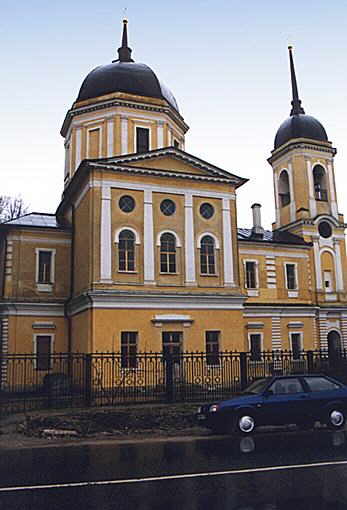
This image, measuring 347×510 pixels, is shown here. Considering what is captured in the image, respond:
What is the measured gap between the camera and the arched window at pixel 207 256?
2447cm

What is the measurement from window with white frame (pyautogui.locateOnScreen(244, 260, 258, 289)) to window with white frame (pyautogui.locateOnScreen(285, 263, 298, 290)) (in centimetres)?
255

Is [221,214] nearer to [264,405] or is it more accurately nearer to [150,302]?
[150,302]

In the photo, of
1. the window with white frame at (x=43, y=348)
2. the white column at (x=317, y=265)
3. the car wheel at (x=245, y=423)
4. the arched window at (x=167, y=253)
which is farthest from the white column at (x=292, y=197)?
the car wheel at (x=245, y=423)

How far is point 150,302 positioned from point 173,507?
16.6 meters

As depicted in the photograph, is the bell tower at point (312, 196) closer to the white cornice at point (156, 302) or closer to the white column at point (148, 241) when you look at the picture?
the white cornice at point (156, 302)

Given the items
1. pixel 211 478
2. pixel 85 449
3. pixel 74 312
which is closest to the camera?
pixel 211 478

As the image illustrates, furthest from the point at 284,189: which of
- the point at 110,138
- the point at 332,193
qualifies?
the point at 110,138

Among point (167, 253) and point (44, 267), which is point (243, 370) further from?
point (44, 267)

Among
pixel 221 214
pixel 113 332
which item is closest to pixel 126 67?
pixel 221 214

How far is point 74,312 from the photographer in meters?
24.9

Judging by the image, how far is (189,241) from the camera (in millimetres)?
24234

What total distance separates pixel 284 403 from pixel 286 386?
20.0 inches

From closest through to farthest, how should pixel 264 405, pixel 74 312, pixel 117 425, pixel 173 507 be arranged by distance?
pixel 173 507, pixel 264 405, pixel 117 425, pixel 74 312

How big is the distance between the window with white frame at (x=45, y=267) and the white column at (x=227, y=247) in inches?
371
